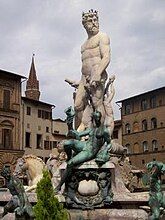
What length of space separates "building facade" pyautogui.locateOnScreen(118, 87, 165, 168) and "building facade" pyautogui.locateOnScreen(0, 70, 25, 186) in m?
16.5

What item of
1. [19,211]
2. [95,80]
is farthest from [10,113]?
[19,211]

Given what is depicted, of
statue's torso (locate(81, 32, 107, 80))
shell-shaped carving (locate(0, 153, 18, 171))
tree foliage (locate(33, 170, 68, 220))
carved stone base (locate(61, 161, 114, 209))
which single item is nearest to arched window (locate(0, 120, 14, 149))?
shell-shaped carving (locate(0, 153, 18, 171))

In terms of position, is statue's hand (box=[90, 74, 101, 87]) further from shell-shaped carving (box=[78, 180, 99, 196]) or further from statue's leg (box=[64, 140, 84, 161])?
shell-shaped carving (box=[78, 180, 99, 196])

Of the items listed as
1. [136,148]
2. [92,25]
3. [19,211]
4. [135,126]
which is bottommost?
[19,211]


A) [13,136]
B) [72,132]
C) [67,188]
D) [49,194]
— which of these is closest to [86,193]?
[67,188]

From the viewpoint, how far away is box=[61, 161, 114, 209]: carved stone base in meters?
9.51

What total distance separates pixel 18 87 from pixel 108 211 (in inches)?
1854

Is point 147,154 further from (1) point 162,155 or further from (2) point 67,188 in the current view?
(2) point 67,188

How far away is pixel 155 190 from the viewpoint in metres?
8.27

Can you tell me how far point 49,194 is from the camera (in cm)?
636

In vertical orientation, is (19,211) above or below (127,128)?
below

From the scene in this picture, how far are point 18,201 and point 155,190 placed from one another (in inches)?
94.0

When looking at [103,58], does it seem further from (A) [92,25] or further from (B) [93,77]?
(A) [92,25]

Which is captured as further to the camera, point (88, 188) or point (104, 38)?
point (104, 38)
